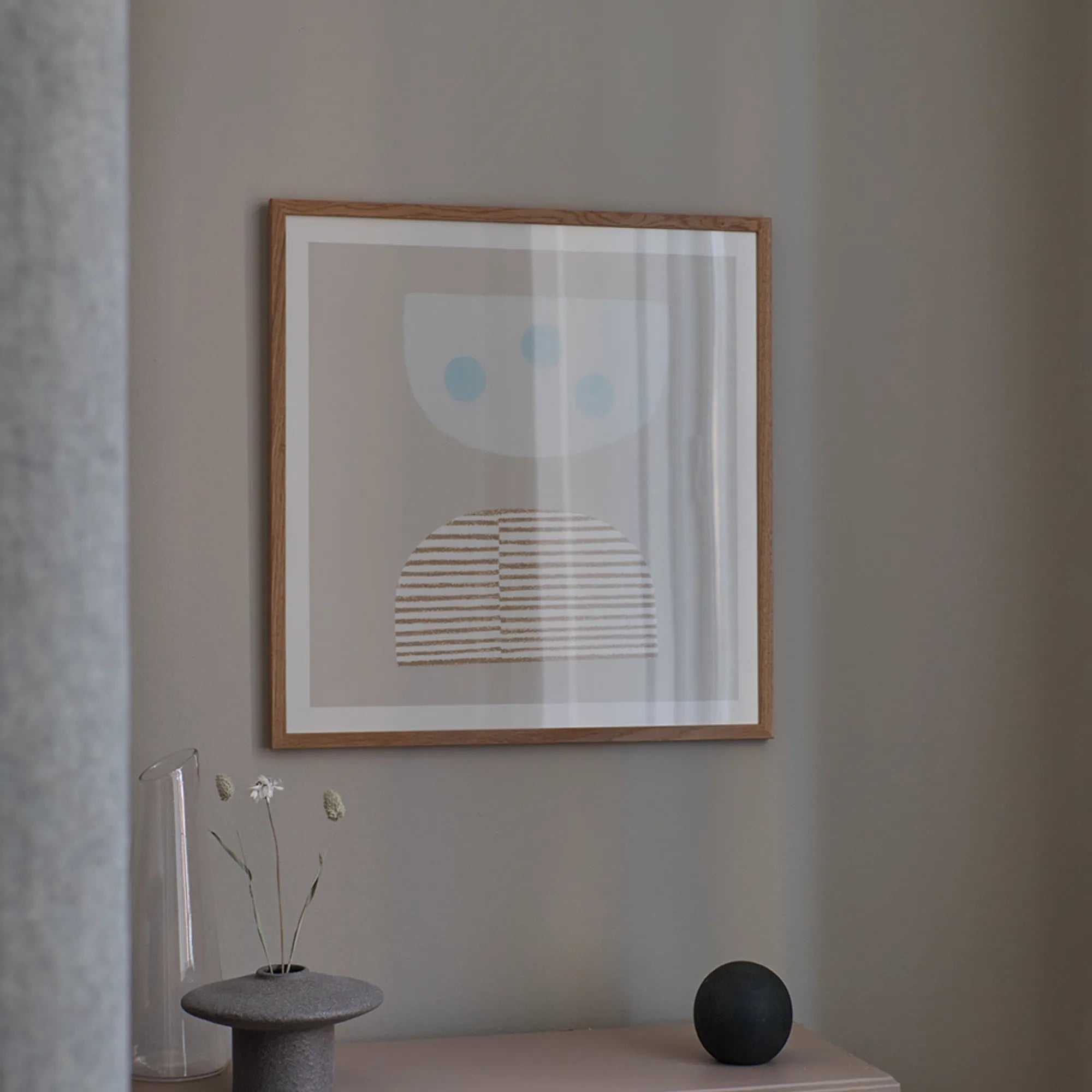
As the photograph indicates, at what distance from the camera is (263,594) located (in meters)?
1.84

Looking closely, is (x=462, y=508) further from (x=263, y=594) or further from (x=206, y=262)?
(x=206, y=262)

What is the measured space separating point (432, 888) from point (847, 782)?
2.21ft

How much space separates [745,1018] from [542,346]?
3.29 feet

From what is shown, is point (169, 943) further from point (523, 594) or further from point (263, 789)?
point (523, 594)

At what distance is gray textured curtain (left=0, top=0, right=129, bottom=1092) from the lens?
164mm

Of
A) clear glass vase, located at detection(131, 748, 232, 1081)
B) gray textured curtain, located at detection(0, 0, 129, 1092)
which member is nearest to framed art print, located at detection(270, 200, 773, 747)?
clear glass vase, located at detection(131, 748, 232, 1081)

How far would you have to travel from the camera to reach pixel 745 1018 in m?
1.63

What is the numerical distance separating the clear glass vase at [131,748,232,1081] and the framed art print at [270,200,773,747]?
223 millimetres

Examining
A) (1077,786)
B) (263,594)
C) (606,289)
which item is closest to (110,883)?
(263,594)

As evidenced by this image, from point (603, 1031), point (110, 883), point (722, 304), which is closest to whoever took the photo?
point (110, 883)

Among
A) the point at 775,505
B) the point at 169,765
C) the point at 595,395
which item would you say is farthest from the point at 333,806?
the point at 775,505

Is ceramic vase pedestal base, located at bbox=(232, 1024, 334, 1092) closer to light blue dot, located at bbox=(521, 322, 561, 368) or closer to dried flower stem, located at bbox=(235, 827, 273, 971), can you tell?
dried flower stem, located at bbox=(235, 827, 273, 971)

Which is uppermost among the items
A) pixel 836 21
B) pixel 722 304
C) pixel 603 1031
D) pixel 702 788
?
pixel 836 21

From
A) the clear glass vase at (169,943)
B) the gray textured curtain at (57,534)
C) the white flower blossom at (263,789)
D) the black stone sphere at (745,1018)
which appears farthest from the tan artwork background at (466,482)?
the gray textured curtain at (57,534)
